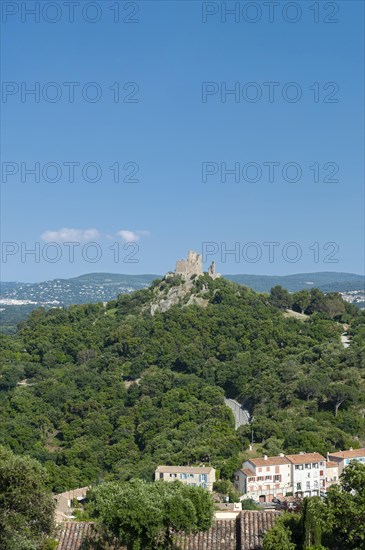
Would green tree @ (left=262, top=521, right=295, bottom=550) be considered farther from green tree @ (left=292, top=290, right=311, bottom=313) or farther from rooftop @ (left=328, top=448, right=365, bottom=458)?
green tree @ (left=292, top=290, right=311, bottom=313)

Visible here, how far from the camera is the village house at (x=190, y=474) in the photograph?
3884 cm

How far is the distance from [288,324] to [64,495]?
41.1 metres

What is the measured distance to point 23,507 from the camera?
60.7 ft

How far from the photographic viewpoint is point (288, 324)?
7569 cm

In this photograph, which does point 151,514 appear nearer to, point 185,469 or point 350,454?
point 185,469

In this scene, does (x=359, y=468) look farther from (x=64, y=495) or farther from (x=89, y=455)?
(x=89, y=455)

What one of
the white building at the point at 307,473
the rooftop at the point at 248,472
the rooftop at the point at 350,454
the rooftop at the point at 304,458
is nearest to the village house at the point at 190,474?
the rooftop at the point at 248,472

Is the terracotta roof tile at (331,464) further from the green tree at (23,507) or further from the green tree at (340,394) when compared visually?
the green tree at (23,507)

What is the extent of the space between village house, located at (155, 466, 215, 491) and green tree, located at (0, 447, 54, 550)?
1984 centimetres

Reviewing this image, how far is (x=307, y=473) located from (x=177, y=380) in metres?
25.5

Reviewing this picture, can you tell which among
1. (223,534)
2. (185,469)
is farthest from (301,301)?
(223,534)

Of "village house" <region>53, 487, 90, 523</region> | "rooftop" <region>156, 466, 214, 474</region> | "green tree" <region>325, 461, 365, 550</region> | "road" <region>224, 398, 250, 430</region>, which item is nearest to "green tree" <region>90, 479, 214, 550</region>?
"green tree" <region>325, 461, 365, 550</region>

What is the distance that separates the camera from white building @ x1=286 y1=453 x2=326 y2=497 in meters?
40.6

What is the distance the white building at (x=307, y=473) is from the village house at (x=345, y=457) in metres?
1.16
